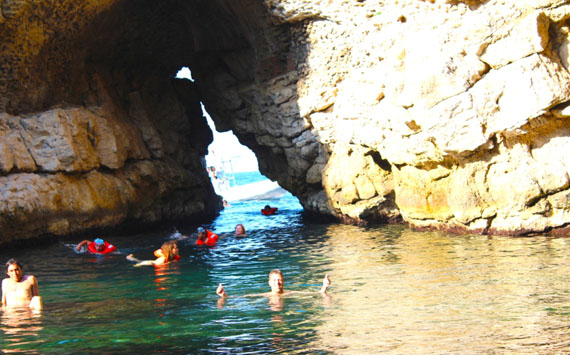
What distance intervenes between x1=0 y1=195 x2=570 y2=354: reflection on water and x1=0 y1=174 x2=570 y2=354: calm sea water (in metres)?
0.02

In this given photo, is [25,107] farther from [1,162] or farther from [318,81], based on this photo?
[318,81]

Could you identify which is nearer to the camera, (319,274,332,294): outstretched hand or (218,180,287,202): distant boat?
(319,274,332,294): outstretched hand

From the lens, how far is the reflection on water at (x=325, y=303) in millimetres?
7082

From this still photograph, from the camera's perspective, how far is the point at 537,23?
13531 mm

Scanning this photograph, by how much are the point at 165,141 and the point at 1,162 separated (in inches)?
379

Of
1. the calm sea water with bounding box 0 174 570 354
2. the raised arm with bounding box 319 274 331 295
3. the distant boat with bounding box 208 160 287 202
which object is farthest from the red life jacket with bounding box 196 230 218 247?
the distant boat with bounding box 208 160 287 202

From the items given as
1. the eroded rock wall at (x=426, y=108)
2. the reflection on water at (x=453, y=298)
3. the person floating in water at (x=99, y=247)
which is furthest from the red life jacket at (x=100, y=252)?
the eroded rock wall at (x=426, y=108)

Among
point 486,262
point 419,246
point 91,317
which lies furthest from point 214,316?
point 419,246

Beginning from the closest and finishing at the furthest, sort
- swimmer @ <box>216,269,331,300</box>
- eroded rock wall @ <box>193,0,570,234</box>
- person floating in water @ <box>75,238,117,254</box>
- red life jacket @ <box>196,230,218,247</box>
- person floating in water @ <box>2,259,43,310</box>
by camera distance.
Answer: swimmer @ <box>216,269,331,300</box>, person floating in water @ <box>2,259,43,310</box>, eroded rock wall @ <box>193,0,570,234</box>, person floating in water @ <box>75,238,117,254</box>, red life jacket @ <box>196,230,218,247</box>

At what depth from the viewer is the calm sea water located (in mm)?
7062

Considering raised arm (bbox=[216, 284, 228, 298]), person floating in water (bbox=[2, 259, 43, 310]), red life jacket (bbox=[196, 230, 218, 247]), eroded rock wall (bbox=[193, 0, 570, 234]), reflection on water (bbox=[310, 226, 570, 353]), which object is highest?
eroded rock wall (bbox=[193, 0, 570, 234])

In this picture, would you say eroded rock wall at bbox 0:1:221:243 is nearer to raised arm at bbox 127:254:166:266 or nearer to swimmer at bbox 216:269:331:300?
raised arm at bbox 127:254:166:266

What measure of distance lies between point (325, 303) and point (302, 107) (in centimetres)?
1357

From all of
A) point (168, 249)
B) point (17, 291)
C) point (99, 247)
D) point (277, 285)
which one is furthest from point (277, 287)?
point (99, 247)
